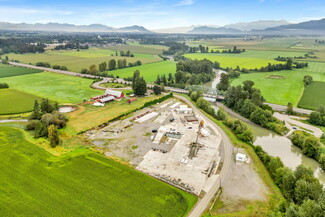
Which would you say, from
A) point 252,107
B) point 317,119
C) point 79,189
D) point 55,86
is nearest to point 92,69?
point 55,86

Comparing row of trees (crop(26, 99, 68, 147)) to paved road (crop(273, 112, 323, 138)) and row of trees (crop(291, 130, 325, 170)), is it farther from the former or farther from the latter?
paved road (crop(273, 112, 323, 138))

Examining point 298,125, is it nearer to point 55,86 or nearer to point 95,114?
point 95,114

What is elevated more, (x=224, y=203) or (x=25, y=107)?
(x=25, y=107)

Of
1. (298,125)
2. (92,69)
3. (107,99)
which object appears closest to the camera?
(298,125)

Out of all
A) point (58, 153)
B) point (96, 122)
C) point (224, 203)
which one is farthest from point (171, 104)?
point (224, 203)

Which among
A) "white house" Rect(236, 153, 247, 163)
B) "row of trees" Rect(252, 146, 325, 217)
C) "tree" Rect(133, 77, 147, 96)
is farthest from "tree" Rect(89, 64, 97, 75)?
"row of trees" Rect(252, 146, 325, 217)

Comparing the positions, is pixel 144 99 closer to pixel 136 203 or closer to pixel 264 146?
pixel 264 146

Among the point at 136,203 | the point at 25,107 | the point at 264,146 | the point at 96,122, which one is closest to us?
the point at 136,203
